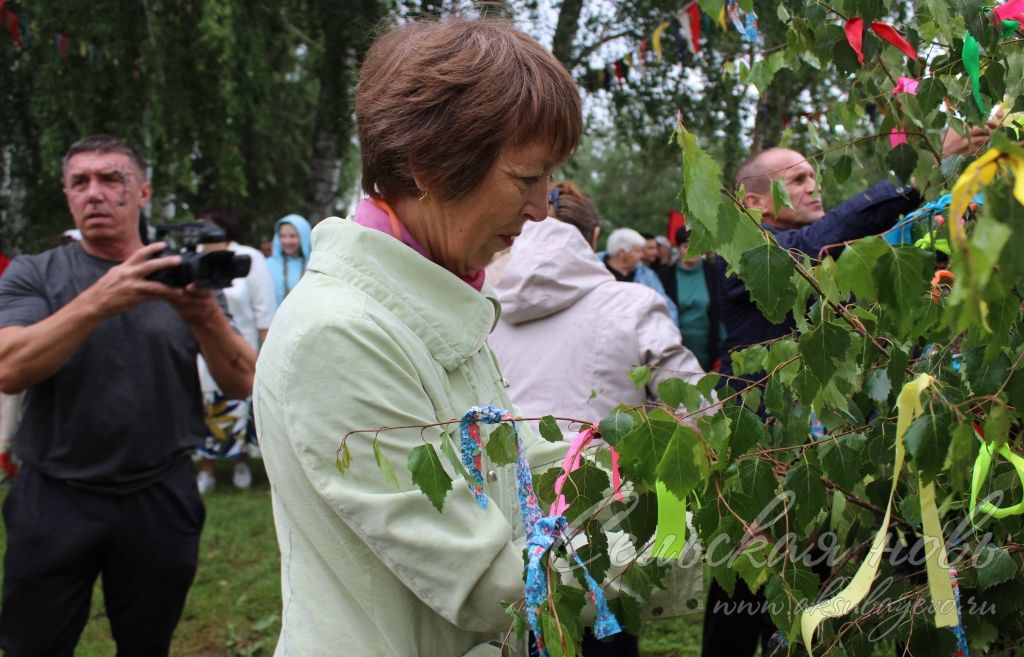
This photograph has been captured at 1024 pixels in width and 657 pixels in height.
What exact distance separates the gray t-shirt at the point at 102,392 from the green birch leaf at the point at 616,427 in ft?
6.13

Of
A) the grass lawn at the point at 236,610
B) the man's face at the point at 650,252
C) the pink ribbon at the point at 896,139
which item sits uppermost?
the pink ribbon at the point at 896,139

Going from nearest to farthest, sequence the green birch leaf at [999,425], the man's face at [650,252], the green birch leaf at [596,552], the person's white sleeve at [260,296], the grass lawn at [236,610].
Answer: the green birch leaf at [999,425], the green birch leaf at [596,552], the grass lawn at [236,610], the person's white sleeve at [260,296], the man's face at [650,252]

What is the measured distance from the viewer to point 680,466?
104cm

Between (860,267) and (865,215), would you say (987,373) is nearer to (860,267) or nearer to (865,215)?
(860,267)

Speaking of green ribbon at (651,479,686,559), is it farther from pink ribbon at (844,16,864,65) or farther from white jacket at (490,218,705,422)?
white jacket at (490,218,705,422)

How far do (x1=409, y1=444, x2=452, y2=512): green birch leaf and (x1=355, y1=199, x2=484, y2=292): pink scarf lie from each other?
0.40 metres

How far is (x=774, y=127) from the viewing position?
10.2 meters

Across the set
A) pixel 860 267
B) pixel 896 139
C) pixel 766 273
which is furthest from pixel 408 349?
pixel 896 139

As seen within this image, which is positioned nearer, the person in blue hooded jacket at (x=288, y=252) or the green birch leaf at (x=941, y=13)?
the green birch leaf at (x=941, y=13)

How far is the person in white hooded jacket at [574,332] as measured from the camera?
2713 millimetres

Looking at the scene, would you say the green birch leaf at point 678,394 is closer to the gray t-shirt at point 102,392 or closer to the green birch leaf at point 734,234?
the green birch leaf at point 734,234

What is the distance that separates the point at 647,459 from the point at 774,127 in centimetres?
980

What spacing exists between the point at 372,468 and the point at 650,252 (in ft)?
24.1

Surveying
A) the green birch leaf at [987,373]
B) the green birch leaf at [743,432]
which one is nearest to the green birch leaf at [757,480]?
the green birch leaf at [743,432]
